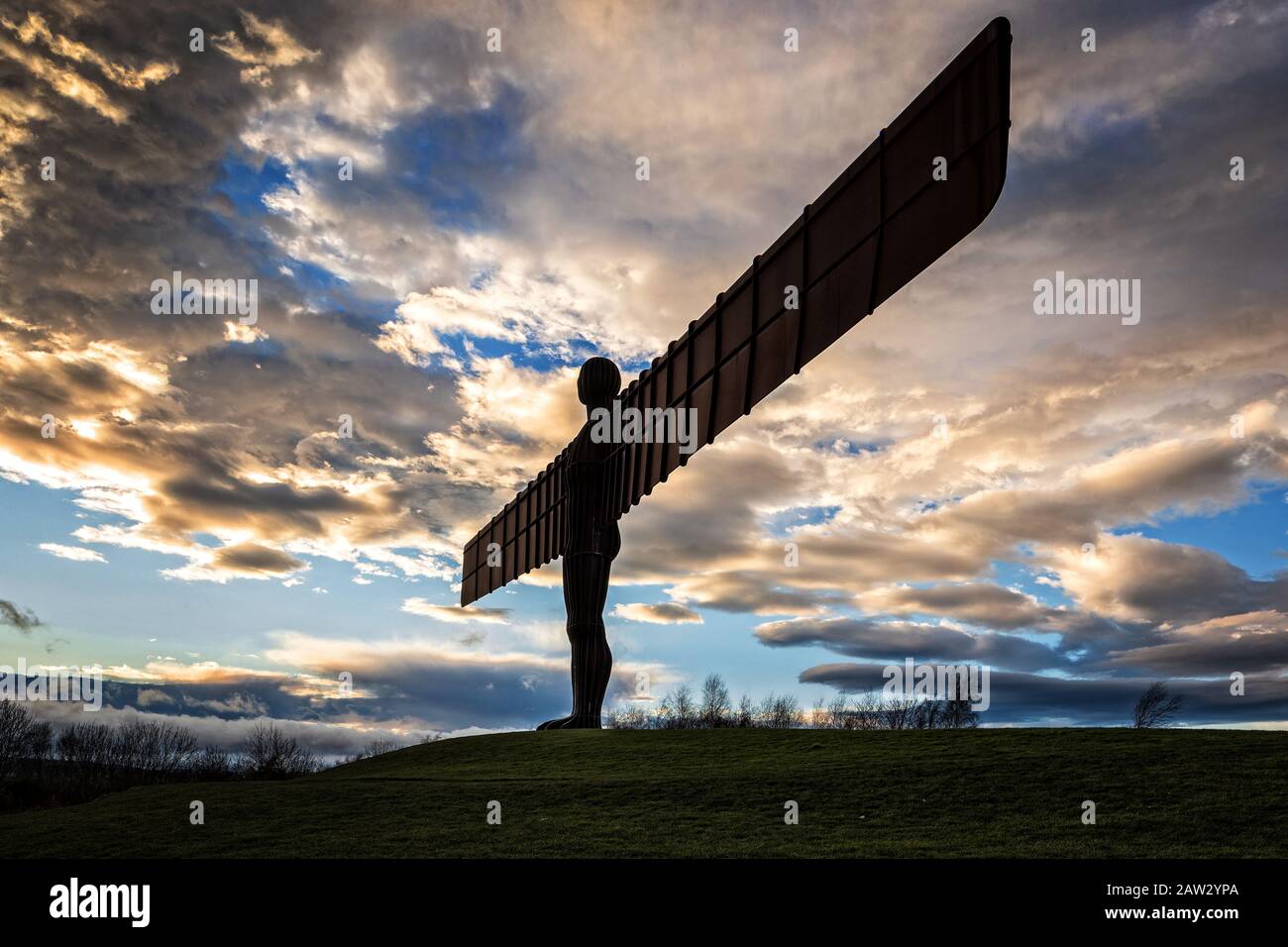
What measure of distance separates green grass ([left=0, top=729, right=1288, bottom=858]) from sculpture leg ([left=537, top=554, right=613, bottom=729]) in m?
1.73

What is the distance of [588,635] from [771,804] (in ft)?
23.8

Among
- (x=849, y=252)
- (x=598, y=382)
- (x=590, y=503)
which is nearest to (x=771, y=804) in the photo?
(x=849, y=252)

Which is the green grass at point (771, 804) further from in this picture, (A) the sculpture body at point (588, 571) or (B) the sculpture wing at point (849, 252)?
(B) the sculpture wing at point (849, 252)

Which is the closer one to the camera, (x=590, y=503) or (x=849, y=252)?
(x=849, y=252)

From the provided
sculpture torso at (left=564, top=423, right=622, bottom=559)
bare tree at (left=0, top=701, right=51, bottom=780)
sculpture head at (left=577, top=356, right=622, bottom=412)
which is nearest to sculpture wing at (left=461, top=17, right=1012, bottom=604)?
sculpture torso at (left=564, top=423, right=622, bottom=559)

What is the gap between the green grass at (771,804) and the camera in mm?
10625

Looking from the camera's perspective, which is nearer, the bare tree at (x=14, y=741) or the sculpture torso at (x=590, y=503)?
the sculpture torso at (x=590, y=503)

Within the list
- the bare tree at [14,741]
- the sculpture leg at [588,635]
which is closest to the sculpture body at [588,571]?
the sculpture leg at [588,635]

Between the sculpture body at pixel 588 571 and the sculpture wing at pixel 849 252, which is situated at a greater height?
the sculpture wing at pixel 849 252

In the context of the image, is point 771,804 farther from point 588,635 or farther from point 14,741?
point 14,741

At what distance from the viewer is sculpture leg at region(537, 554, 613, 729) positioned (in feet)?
63.5

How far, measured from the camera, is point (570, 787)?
557 inches

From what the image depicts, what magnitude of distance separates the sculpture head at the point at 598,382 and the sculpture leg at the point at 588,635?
325 cm

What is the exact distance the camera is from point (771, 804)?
12688 mm
